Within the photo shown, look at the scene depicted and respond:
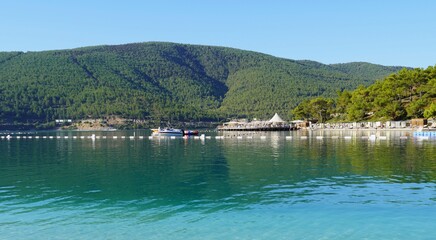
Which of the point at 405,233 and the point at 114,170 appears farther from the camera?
the point at 114,170

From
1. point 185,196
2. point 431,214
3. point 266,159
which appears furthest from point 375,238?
point 266,159

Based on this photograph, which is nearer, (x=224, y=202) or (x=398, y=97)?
(x=224, y=202)

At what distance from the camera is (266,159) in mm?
52344

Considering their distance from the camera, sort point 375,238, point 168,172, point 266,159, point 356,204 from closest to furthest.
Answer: point 375,238
point 356,204
point 168,172
point 266,159

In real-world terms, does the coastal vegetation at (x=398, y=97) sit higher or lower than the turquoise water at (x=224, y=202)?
higher

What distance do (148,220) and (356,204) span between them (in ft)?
39.1

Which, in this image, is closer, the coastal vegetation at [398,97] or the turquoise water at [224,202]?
the turquoise water at [224,202]

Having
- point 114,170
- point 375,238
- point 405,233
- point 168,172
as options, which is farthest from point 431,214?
point 114,170

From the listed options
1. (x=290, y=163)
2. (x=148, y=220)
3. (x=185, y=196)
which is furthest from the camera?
Answer: (x=290, y=163)

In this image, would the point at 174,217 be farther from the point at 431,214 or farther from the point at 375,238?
the point at 431,214

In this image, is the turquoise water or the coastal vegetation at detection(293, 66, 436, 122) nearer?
the turquoise water

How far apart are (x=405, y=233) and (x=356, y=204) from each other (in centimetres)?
547

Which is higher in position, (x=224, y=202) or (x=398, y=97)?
(x=398, y=97)

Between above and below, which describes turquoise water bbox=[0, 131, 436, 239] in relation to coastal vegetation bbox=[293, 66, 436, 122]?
below
